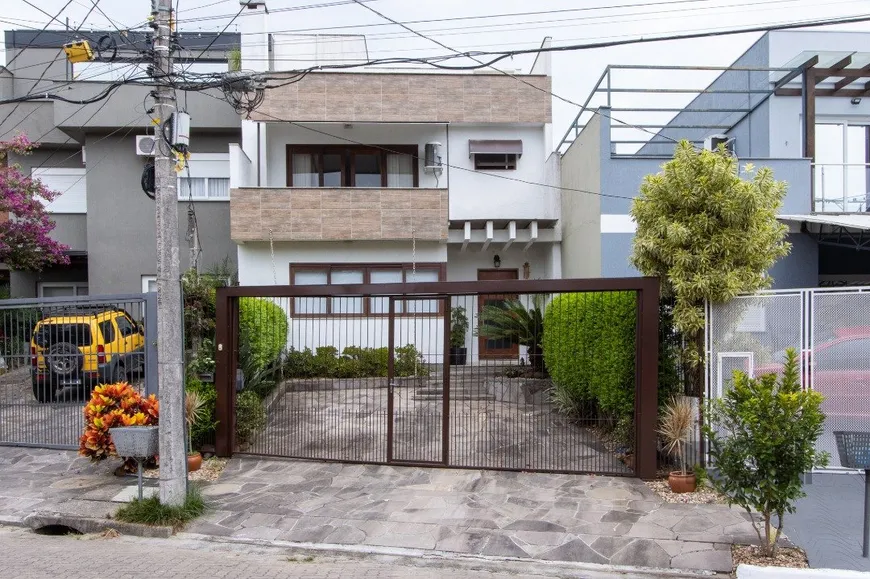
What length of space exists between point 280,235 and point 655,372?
961 cm

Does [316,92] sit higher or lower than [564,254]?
higher

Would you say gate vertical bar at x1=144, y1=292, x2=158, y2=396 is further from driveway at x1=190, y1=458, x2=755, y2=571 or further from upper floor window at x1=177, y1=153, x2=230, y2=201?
upper floor window at x1=177, y1=153, x2=230, y2=201

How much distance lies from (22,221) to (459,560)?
45.6 feet

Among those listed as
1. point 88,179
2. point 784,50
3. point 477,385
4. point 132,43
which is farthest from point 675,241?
point 88,179

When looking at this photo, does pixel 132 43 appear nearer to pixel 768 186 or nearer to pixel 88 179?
pixel 768 186

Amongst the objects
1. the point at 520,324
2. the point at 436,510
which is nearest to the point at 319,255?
the point at 520,324

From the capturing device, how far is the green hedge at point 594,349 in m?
7.66

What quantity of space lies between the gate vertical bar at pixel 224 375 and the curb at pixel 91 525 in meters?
2.15

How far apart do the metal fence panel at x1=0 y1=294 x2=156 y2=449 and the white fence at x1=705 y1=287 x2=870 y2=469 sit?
24.9 ft

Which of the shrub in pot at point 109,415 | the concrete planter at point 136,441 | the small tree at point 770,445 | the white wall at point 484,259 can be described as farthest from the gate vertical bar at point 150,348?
the white wall at point 484,259

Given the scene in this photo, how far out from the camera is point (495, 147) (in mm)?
15375

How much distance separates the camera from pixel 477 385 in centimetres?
844

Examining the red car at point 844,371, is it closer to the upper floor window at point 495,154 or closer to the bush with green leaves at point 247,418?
the bush with green leaves at point 247,418

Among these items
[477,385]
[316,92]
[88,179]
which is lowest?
[477,385]
